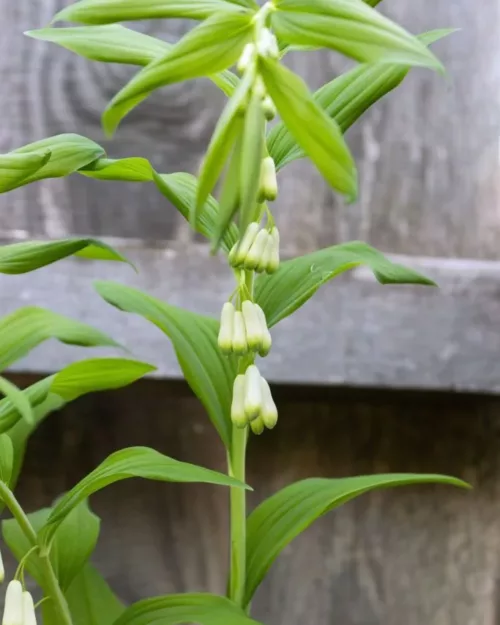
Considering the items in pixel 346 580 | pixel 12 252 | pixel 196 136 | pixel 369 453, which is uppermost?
pixel 196 136

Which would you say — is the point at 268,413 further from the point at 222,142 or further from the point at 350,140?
the point at 350,140

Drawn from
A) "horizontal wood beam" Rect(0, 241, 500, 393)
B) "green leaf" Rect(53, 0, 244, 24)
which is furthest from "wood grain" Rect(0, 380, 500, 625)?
"green leaf" Rect(53, 0, 244, 24)

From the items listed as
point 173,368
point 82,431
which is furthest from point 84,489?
point 82,431

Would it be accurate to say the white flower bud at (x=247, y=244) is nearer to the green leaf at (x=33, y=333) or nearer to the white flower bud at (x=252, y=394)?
the white flower bud at (x=252, y=394)

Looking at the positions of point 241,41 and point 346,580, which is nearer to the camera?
point 241,41

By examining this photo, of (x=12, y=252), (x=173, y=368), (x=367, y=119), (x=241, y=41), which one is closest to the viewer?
(x=241, y=41)

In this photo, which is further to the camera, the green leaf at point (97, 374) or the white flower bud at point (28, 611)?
the green leaf at point (97, 374)

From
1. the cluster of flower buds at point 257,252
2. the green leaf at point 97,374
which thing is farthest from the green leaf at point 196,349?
the cluster of flower buds at point 257,252

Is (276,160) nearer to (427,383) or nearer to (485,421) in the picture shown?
(427,383)
